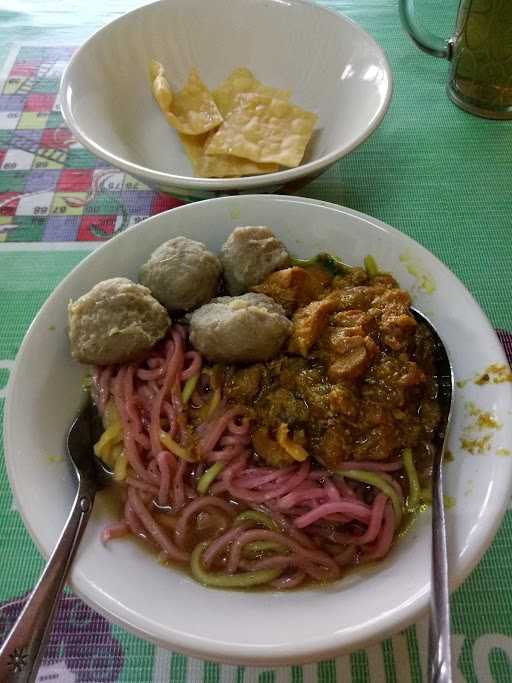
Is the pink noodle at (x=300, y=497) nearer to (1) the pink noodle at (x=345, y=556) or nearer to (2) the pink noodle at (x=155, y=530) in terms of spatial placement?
(1) the pink noodle at (x=345, y=556)

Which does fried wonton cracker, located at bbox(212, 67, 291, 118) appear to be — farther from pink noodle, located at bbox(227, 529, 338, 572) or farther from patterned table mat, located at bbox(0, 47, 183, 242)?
pink noodle, located at bbox(227, 529, 338, 572)

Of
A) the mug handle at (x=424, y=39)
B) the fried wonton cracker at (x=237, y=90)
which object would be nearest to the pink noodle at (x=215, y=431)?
the fried wonton cracker at (x=237, y=90)

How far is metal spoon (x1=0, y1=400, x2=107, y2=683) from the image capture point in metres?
1.10

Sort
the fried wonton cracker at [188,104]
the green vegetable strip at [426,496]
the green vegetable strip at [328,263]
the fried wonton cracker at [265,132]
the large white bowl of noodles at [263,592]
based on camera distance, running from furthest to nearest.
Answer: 1. the fried wonton cracker at [188,104]
2. the fried wonton cracker at [265,132]
3. the green vegetable strip at [328,263]
4. the green vegetable strip at [426,496]
5. the large white bowl of noodles at [263,592]

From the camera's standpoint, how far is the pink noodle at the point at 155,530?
155cm

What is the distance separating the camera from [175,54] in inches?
113

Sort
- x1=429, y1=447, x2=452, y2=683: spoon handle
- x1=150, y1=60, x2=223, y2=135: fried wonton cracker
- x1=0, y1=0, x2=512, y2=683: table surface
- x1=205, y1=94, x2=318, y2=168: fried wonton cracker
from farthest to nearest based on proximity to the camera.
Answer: x1=150, y1=60, x2=223, y2=135: fried wonton cracker
x1=205, y1=94, x2=318, y2=168: fried wonton cracker
x1=0, y1=0, x2=512, y2=683: table surface
x1=429, y1=447, x2=452, y2=683: spoon handle

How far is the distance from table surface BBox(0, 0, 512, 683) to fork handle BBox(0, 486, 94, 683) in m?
0.32

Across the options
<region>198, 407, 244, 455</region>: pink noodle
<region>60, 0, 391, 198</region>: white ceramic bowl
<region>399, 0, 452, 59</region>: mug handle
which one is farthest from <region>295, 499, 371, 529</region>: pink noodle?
<region>399, 0, 452, 59</region>: mug handle

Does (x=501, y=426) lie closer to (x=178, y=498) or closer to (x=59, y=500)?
(x=178, y=498)

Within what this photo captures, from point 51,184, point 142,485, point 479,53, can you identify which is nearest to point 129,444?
point 142,485

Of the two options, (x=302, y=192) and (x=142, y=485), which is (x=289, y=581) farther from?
(x=302, y=192)

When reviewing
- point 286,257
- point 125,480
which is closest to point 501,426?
point 286,257

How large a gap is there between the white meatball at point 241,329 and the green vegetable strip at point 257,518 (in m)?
0.44
